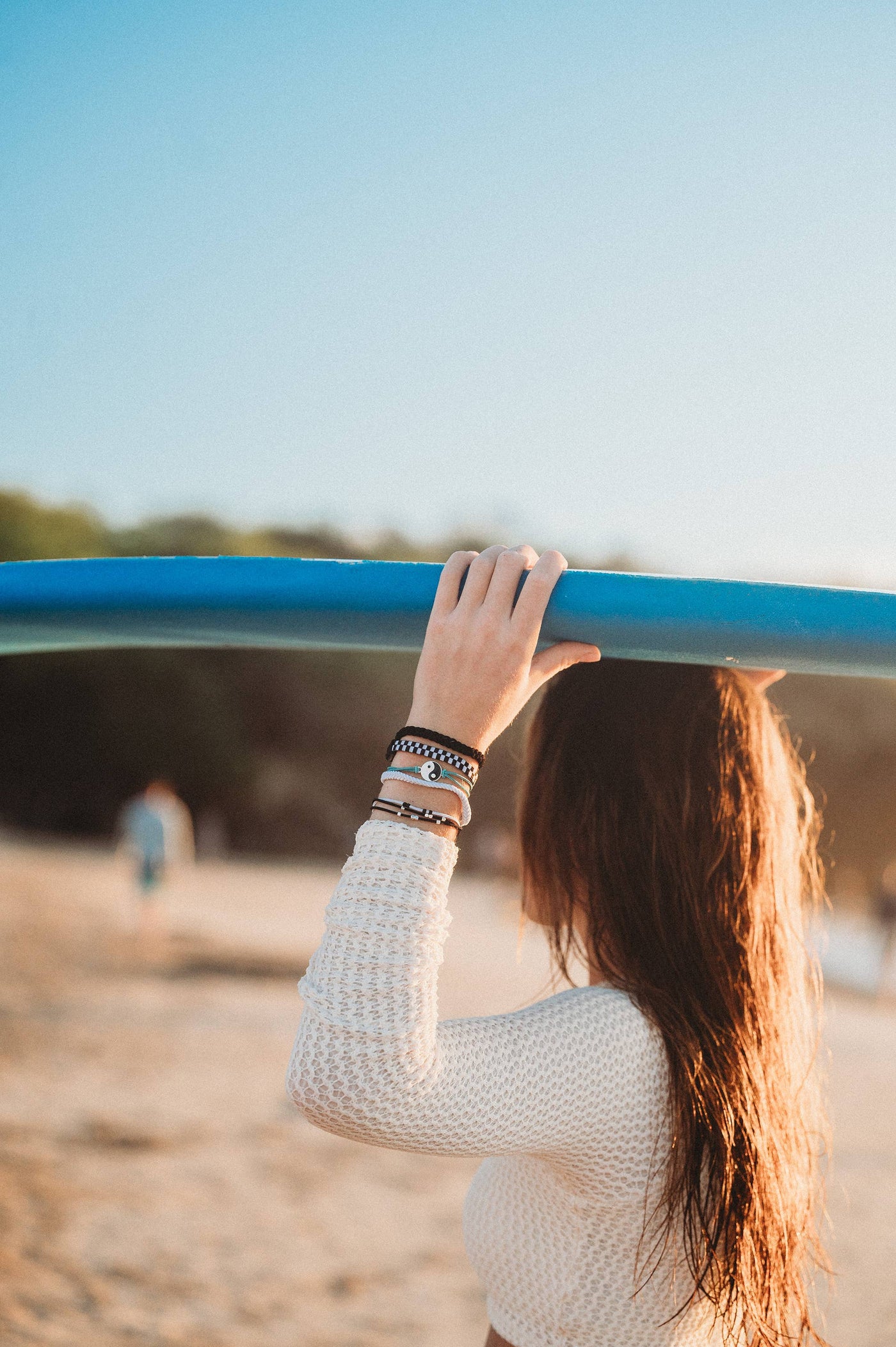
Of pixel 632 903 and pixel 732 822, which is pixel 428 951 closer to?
pixel 632 903

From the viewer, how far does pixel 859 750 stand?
1583 inches

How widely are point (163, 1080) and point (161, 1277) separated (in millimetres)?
2952

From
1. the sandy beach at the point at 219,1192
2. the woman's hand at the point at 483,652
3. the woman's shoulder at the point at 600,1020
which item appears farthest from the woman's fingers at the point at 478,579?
the sandy beach at the point at 219,1192

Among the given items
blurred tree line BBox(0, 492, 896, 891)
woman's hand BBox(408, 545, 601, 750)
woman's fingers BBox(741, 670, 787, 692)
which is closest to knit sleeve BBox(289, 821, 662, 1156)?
woman's hand BBox(408, 545, 601, 750)

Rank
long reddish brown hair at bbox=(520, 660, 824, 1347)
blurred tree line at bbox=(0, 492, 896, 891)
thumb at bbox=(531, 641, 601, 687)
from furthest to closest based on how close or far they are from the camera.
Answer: blurred tree line at bbox=(0, 492, 896, 891), long reddish brown hair at bbox=(520, 660, 824, 1347), thumb at bbox=(531, 641, 601, 687)

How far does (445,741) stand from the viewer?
988 millimetres

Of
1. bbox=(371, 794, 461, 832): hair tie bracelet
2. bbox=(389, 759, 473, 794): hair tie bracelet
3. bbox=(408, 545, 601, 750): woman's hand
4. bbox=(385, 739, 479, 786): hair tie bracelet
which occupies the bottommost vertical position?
bbox=(371, 794, 461, 832): hair tie bracelet

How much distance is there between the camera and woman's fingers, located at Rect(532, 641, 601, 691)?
1.03m

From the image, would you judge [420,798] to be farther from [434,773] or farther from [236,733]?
[236,733]

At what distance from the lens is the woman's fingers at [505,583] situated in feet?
3.27

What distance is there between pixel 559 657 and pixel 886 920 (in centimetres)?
1591

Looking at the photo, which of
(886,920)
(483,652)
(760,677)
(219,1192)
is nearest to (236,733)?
(886,920)

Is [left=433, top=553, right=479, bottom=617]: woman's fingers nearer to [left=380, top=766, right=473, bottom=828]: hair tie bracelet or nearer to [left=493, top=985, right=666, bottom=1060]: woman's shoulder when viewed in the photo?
[left=380, top=766, right=473, bottom=828]: hair tie bracelet

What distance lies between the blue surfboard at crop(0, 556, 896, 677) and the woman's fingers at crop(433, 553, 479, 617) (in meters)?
0.04
